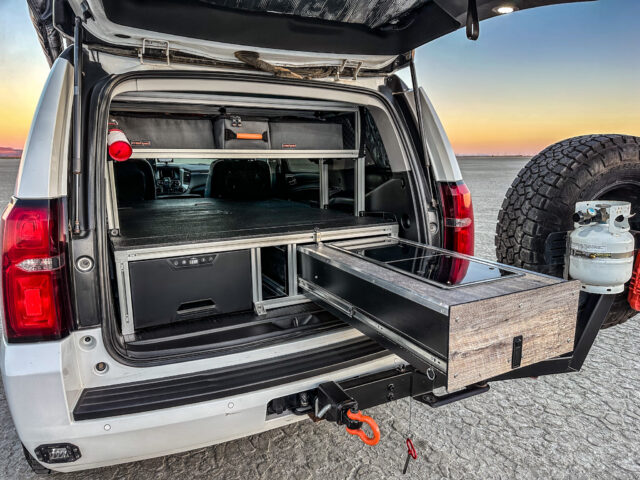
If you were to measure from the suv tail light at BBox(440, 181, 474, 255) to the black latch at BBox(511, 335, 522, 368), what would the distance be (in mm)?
1041

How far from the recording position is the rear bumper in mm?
1438

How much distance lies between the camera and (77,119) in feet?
5.44

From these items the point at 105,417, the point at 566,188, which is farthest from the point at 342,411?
the point at 566,188

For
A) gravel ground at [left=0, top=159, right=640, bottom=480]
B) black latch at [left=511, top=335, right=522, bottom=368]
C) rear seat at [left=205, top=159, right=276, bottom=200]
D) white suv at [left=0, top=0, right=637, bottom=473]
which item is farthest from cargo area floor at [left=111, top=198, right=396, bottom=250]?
rear seat at [left=205, top=159, right=276, bottom=200]

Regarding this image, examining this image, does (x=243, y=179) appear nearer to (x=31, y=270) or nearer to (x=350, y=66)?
(x=350, y=66)

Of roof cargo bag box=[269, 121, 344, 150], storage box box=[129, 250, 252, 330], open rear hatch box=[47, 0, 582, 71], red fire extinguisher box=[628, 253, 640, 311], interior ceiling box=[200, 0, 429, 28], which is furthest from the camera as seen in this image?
roof cargo bag box=[269, 121, 344, 150]

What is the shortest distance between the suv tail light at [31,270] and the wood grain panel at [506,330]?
1.33 metres

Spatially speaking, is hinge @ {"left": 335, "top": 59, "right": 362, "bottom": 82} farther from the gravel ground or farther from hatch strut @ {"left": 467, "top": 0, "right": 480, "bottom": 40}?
the gravel ground

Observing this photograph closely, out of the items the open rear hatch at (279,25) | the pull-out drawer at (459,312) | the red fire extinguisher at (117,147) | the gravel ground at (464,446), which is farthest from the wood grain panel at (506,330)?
the red fire extinguisher at (117,147)

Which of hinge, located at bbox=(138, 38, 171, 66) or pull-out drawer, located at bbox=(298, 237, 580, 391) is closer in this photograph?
pull-out drawer, located at bbox=(298, 237, 580, 391)

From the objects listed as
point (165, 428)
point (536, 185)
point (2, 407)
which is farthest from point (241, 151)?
point (2, 407)

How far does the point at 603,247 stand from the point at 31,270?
2.31 metres

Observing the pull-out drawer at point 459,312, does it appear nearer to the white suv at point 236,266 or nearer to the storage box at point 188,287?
the white suv at point 236,266

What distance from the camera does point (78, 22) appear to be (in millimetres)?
1704
